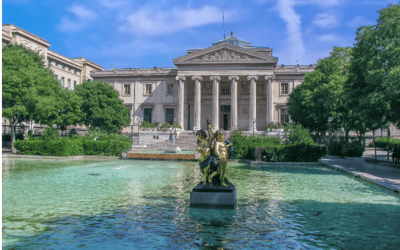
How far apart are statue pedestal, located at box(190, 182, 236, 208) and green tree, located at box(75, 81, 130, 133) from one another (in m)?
40.5

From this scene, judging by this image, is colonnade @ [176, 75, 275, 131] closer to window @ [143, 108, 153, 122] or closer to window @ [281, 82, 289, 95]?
window @ [281, 82, 289, 95]

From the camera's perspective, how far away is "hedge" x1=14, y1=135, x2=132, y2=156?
27.4 m

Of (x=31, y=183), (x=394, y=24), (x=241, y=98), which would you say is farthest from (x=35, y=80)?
(x=241, y=98)

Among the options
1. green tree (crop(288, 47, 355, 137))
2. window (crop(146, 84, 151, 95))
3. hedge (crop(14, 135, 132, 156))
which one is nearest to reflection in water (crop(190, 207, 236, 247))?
hedge (crop(14, 135, 132, 156))

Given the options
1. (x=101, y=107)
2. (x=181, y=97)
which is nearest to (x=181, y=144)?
(x=181, y=97)

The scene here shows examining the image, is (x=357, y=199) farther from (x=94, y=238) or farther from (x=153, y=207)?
(x=94, y=238)

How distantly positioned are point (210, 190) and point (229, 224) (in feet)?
5.87

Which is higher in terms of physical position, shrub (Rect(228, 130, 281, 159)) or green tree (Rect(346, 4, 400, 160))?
green tree (Rect(346, 4, 400, 160))

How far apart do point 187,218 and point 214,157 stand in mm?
1845

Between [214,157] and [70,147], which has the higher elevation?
[214,157]

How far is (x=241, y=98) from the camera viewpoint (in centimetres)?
5856

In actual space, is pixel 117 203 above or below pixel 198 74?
below

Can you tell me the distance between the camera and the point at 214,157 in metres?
9.27

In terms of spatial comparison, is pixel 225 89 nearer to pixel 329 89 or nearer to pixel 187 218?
pixel 329 89
